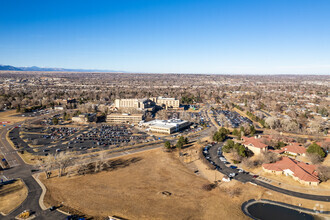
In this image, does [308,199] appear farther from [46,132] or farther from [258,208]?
[46,132]

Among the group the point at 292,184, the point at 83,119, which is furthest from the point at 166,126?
the point at 292,184

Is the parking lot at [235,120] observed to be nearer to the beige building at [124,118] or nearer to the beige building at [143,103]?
the beige building at [143,103]

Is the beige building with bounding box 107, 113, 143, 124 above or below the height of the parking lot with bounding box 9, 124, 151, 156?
above

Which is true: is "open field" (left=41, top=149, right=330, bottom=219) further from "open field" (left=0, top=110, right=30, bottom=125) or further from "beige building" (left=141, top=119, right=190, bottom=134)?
"open field" (left=0, top=110, right=30, bottom=125)

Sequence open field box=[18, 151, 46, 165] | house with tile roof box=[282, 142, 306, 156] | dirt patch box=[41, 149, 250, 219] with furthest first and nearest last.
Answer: house with tile roof box=[282, 142, 306, 156], open field box=[18, 151, 46, 165], dirt patch box=[41, 149, 250, 219]

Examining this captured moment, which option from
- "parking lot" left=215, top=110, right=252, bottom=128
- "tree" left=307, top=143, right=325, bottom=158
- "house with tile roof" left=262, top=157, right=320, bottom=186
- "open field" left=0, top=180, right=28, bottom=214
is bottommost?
"open field" left=0, top=180, right=28, bottom=214

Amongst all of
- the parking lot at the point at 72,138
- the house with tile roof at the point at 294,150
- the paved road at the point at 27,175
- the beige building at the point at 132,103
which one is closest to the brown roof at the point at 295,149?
the house with tile roof at the point at 294,150


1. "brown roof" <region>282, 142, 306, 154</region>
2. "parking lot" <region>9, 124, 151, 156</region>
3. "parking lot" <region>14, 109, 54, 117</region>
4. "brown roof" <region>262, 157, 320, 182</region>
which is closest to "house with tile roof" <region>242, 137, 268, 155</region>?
"brown roof" <region>282, 142, 306, 154</region>
